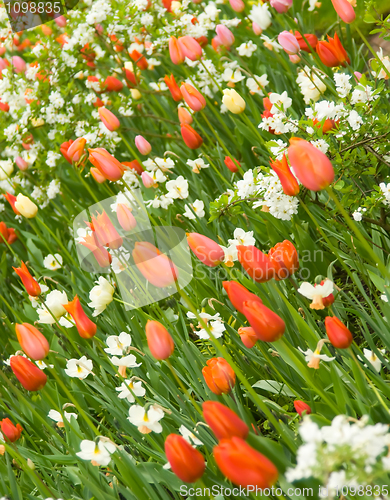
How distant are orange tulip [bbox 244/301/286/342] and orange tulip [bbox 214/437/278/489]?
36 centimetres

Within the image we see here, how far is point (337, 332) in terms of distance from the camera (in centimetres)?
110

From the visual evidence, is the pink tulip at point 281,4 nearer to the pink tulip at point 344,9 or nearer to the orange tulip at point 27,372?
the pink tulip at point 344,9

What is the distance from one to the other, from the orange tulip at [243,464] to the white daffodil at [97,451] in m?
0.66

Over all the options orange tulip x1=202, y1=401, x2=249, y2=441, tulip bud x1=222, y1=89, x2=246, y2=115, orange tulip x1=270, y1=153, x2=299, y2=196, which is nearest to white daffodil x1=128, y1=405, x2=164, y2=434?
orange tulip x1=202, y1=401, x2=249, y2=441

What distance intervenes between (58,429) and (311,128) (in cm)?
163

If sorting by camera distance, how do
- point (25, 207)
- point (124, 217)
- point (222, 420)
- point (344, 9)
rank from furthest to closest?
1. point (25, 207)
2. point (344, 9)
3. point (124, 217)
4. point (222, 420)

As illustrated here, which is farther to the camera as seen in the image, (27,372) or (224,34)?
(224,34)

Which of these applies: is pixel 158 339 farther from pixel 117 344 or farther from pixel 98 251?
pixel 98 251

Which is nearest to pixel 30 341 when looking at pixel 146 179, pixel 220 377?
pixel 220 377

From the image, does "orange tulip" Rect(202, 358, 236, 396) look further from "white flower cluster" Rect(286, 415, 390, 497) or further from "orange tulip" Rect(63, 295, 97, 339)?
"white flower cluster" Rect(286, 415, 390, 497)

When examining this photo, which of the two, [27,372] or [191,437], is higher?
[27,372]

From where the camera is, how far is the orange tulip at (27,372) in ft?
4.43

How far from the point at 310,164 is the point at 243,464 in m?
0.61

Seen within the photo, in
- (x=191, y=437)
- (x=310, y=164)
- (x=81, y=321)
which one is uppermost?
(x=310, y=164)
